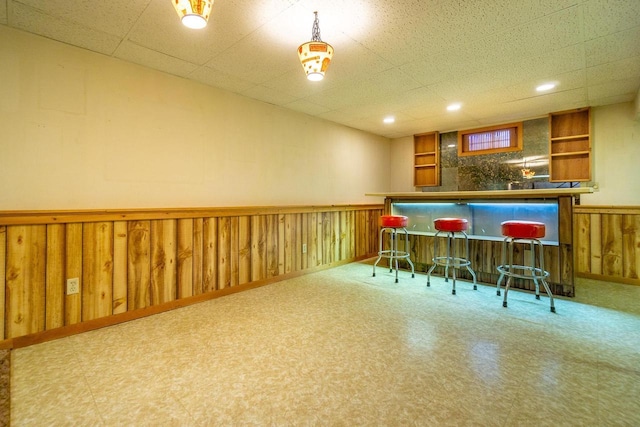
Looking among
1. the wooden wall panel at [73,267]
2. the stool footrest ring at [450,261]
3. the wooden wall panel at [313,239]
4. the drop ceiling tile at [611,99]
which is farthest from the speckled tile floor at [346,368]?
the drop ceiling tile at [611,99]

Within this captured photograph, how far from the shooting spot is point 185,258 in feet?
10.2

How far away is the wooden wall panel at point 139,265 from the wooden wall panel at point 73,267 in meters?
0.35

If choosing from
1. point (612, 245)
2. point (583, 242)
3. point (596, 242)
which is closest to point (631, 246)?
point (612, 245)

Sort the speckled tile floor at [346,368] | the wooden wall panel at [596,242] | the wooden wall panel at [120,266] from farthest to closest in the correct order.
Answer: the wooden wall panel at [596,242]
the wooden wall panel at [120,266]
the speckled tile floor at [346,368]

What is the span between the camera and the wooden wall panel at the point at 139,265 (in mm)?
2754

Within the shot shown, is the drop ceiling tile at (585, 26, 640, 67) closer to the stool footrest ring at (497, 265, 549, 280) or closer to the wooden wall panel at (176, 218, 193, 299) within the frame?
the stool footrest ring at (497, 265, 549, 280)

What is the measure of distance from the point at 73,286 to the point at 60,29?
80.2 inches

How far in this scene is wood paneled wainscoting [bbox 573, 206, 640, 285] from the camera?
12.5ft

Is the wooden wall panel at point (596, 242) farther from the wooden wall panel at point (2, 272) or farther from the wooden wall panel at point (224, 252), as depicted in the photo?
the wooden wall panel at point (2, 272)

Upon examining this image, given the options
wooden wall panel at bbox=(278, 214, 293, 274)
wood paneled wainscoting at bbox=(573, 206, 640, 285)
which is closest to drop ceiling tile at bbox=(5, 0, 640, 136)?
wood paneled wainscoting at bbox=(573, 206, 640, 285)

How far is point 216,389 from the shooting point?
5.61 ft

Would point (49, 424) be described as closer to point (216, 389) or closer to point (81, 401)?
point (81, 401)

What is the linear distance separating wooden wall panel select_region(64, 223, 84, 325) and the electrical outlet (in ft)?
0.06

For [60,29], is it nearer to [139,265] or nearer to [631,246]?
[139,265]
